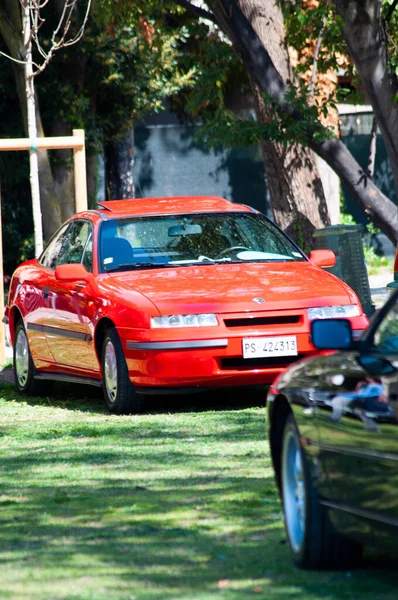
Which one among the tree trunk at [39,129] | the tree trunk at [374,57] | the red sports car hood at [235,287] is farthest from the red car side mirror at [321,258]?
the tree trunk at [39,129]

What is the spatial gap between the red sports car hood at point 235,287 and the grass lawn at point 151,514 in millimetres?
802

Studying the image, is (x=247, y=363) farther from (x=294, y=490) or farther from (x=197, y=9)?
(x=197, y=9)

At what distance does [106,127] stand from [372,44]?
10070mm

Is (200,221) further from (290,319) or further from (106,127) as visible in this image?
(106,127)

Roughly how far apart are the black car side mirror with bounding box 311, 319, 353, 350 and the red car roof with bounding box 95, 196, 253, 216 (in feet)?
20.2

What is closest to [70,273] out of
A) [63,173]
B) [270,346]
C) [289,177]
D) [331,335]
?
[270,346]

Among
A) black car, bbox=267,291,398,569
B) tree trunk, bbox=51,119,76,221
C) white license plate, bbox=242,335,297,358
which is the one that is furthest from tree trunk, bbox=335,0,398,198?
black car, bbox=267,291,398,569

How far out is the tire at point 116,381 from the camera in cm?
1020

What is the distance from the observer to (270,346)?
9.96 m

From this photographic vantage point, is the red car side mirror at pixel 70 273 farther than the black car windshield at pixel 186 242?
No

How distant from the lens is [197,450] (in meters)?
8.49

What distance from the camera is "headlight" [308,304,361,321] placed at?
10.1 meters

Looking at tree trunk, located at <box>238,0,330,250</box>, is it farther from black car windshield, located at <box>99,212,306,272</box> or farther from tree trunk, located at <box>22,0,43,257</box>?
black car windshield, located at <box>99,212,306,272</box>

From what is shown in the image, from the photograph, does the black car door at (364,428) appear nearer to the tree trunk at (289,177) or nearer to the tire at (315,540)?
the tire at (315,540)
